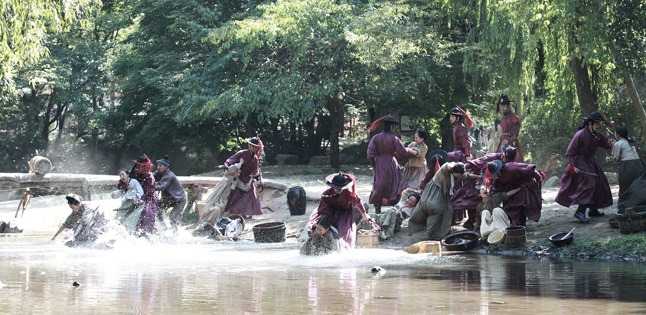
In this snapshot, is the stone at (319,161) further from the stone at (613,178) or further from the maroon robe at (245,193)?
the maroon robe at (245,193)

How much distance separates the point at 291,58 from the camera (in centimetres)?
→ 3078

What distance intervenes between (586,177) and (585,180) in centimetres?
5

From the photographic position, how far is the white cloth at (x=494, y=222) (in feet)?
53.2

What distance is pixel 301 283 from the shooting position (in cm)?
1238

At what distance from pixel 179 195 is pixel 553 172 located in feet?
35.4

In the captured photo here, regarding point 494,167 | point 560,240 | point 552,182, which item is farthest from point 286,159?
point 560,240

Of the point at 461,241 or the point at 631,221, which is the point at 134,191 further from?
the point at 631,221

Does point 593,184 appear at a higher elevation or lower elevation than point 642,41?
lower

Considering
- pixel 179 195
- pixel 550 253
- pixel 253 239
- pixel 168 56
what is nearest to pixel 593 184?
pixel 550 253

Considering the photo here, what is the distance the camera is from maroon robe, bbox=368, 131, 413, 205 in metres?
19.0

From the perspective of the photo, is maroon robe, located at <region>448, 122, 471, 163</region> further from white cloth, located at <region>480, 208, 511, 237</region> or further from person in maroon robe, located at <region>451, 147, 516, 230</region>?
white cloth, located at <region>480, 208, 511, 237</region>

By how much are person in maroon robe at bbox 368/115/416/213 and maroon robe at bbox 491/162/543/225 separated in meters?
2.63

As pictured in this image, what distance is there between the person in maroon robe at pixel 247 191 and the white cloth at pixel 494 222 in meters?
5.50

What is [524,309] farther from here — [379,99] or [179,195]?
[379,99]
